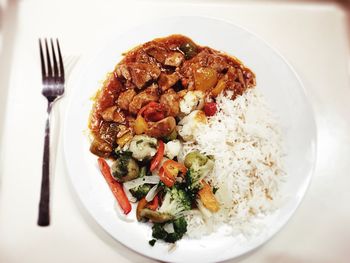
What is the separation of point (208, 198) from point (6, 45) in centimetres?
237

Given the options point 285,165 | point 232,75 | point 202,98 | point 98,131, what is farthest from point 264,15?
point 98,131

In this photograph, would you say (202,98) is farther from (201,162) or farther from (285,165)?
(285,165)

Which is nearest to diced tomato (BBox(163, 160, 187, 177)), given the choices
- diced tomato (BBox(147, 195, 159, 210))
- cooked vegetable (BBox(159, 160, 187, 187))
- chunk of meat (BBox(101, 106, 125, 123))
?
cooked vegetable (BBox(159, 160, 187, 187))

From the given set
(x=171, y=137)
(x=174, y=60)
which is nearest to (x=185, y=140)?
(x=171, y=137)

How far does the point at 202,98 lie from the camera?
320 cm

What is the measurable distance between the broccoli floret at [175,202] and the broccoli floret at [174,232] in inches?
2.3

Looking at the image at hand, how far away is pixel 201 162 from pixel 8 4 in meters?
2.49

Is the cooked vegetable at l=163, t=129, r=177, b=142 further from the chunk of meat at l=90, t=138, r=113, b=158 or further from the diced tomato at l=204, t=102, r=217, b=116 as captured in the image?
the chunk of meat at l=90, t=138, r=113, b=158

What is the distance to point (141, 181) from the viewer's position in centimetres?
297

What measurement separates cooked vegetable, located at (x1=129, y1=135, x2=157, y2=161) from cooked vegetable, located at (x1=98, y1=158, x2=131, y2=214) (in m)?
0.26

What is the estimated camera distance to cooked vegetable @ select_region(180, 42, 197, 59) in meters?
3.36

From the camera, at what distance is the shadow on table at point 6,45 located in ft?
11.1

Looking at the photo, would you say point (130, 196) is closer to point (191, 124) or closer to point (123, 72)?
point (191, 124)

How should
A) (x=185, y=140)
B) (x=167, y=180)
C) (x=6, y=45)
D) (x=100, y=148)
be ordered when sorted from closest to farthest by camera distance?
(x=167, y=180)
(x=100, y=148)
(x=185, y=140)
(x=6, y=45)
